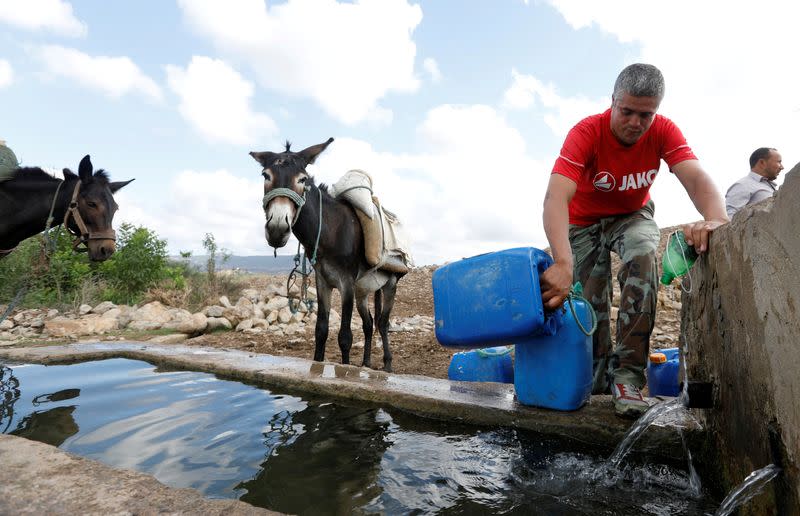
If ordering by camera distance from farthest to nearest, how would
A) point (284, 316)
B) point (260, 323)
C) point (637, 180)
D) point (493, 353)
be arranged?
1. point (284, 316)
2. point (260, 323)
3. point (493, 353)
4. point (637, 180)

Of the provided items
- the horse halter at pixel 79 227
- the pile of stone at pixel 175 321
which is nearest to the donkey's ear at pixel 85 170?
the horse halter at pixel 79 227

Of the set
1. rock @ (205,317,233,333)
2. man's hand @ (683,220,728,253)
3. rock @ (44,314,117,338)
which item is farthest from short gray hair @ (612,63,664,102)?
rock @ (44,314,117,338)

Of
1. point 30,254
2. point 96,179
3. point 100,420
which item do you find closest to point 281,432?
point 100,420

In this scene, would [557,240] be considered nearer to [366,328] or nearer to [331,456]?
[331,456]

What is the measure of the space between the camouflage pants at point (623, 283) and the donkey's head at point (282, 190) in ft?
7.74

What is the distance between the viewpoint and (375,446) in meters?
2.34

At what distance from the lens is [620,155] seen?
2645 millimetres

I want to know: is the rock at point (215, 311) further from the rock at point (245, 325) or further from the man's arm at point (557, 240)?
the man's arm at point (557, 240)

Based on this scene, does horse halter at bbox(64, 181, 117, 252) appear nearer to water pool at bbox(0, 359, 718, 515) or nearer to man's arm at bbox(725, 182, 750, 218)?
water pool at bbox(0, 359, 718, 515)

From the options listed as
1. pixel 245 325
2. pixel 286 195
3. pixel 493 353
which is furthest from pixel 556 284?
pixel 245 325

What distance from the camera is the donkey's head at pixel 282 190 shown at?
13.3 feet

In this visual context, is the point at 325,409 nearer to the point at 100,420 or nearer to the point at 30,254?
the point at 100,420

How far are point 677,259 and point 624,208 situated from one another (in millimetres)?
653

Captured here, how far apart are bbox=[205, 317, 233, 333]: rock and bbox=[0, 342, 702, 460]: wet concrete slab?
3342 mm
